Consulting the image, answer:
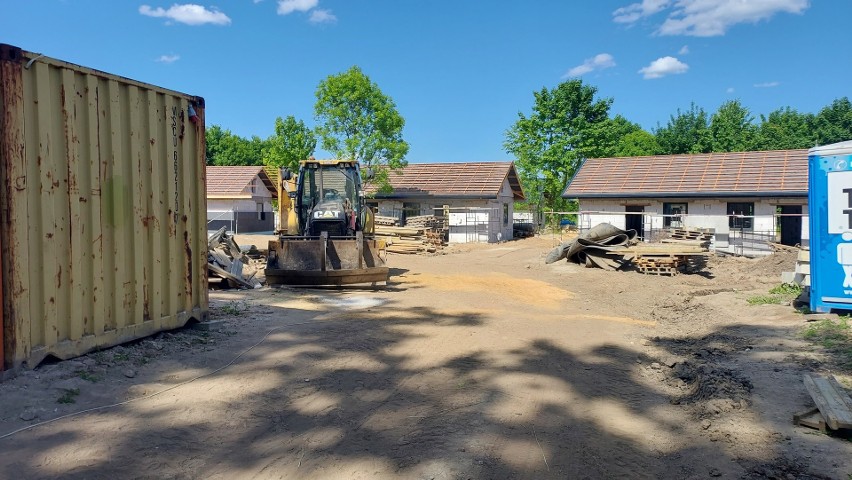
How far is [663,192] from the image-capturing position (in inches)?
1143

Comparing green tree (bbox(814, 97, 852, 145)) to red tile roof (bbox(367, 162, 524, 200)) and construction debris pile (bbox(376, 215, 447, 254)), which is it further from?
construction debris pile (bbox(376, 215, 447, 254))

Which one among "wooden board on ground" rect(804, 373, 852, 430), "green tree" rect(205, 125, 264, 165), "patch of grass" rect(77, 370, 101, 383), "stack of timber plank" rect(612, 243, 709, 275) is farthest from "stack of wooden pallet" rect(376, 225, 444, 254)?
"green tree" rect(205, 125, 264, 165)

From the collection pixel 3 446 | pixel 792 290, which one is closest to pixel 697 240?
pixel 792 290

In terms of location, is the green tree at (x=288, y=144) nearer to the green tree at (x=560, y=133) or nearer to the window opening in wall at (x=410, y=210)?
the window opening in wall at (x=410, y=210)

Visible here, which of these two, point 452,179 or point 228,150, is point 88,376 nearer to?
point 452,179

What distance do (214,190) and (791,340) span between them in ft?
132

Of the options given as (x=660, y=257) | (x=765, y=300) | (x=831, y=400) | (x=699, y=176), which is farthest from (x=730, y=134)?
(x=831, y=400)

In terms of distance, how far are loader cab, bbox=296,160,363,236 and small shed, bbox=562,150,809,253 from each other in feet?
47.8

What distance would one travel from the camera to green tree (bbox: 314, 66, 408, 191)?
1292 inches

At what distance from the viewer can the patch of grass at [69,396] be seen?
4922 millimetres

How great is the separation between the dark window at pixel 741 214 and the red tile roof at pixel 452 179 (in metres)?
12.9

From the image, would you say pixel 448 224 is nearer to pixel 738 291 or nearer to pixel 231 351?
pixel 738 291

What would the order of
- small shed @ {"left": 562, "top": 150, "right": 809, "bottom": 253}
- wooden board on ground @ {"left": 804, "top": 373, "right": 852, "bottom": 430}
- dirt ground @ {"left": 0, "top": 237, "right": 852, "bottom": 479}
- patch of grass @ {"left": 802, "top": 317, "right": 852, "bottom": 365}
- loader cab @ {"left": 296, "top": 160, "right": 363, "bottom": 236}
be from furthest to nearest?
small shed @ {"left": 562, "top": 150, "right": 809, "bottom": 253}
loader cab @ {"left": 296, "top": 160, "right": 363, "bottom": 236}
patch of grass @ {"left": 802, "top": 317, "right": 852, "bottom": 365}
wooden board on ground @ {"left": 804, "top": 373, "right": 852, "bottom": 430}
dirt ground @ {"left": 0, "top": 237, "right": 852, "bottom": 479}

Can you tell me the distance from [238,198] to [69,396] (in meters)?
38.1
